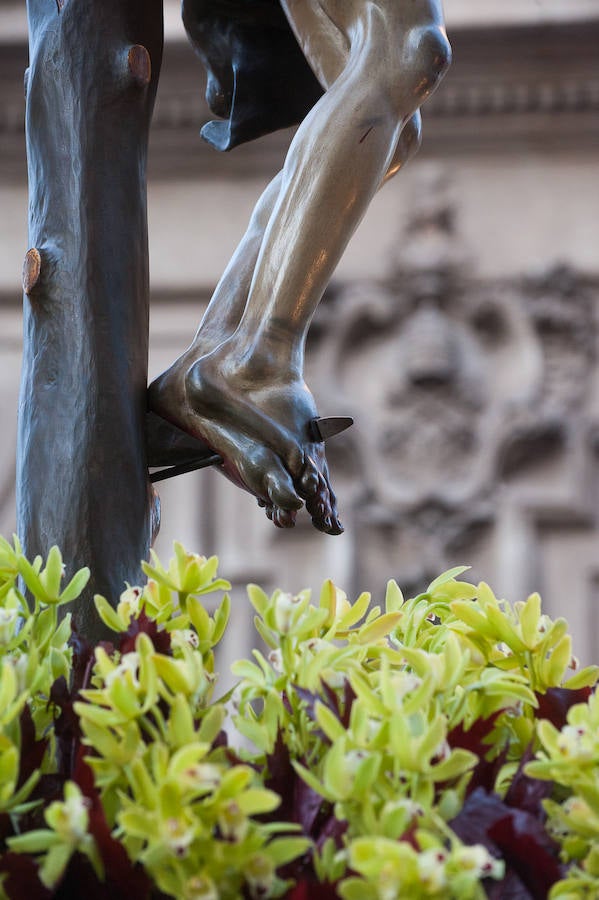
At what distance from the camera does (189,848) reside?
437mm

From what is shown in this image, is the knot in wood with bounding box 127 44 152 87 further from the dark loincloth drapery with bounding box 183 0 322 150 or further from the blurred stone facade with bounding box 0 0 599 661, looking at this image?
the blurred stone facade with bounding box 0 0 599 661

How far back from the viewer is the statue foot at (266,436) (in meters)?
0.71

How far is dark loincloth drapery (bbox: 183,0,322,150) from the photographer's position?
2.98 feet

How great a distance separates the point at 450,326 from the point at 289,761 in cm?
243

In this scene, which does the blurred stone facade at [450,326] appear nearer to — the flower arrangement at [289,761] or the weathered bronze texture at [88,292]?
the weathered bronze texture at [88,292]

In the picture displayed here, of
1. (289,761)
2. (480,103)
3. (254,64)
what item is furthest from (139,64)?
(480,103)

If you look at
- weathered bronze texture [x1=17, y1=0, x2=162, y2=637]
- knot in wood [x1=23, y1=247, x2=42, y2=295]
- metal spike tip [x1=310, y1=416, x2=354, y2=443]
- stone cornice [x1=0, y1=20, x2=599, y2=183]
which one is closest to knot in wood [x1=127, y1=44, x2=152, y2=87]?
weathered bronze texture [x1=17, y1=0, x2=162, y2=637]

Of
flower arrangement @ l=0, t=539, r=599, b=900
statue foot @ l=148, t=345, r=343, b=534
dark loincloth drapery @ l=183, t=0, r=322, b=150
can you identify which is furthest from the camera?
dark loincloth drapery @ l=183, t=0, r=322, b=150

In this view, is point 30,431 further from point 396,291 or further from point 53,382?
point 396,291

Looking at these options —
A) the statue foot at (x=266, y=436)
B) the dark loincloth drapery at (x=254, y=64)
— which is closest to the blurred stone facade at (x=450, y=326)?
the dark loincloth drapery at (x=254, y=64)

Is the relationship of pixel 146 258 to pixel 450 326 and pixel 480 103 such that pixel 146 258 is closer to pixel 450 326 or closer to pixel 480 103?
pixel 450 326

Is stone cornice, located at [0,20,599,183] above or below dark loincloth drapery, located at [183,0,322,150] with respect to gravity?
above

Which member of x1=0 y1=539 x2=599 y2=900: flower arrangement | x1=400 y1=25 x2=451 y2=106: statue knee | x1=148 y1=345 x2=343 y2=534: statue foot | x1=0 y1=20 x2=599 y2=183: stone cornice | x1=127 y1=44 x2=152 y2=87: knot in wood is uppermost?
x1=0 y1=20 x2=599 y2=183: stone cornice

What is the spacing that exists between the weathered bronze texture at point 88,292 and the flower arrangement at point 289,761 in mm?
153
